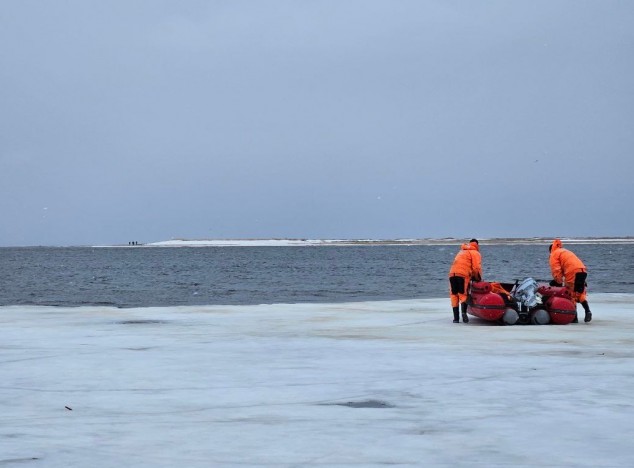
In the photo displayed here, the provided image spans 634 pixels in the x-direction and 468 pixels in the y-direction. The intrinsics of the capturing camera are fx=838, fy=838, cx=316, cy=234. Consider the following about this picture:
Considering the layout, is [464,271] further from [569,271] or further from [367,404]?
[367,404]

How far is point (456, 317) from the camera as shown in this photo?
15.2m

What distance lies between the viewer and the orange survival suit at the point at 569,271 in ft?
47.7

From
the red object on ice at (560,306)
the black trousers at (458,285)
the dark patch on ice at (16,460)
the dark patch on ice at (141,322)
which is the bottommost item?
the dark patch on ice at (141,322)

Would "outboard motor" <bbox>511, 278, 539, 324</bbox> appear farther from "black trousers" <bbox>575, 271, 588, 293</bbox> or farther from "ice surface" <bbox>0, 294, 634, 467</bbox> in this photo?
"ice surface" <bbox>0, 294, 634, 467</bbox>

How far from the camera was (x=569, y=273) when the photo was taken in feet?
48.0

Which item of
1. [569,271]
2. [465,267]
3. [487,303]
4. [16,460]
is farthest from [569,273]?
[16,460]

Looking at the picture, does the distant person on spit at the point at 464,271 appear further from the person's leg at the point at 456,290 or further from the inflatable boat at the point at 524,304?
the inflatable boat at the point at 524,304

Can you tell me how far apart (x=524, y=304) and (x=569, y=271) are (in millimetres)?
977

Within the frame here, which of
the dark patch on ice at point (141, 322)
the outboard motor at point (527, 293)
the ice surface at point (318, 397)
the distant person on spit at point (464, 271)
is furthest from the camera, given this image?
the dark patch on ice at point (141, 322)

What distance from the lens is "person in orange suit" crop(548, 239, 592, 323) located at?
14.6 metres

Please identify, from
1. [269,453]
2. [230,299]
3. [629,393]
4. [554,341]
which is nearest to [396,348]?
[554,341]

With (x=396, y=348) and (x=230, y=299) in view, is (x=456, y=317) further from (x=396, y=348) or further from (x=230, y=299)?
(x=230, y=299)

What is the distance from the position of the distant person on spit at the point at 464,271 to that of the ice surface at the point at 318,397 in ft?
4.54

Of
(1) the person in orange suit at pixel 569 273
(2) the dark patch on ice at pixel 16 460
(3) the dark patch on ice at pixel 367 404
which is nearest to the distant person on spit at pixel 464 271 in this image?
A: (1) the person in orange suit at pixel 569 273
